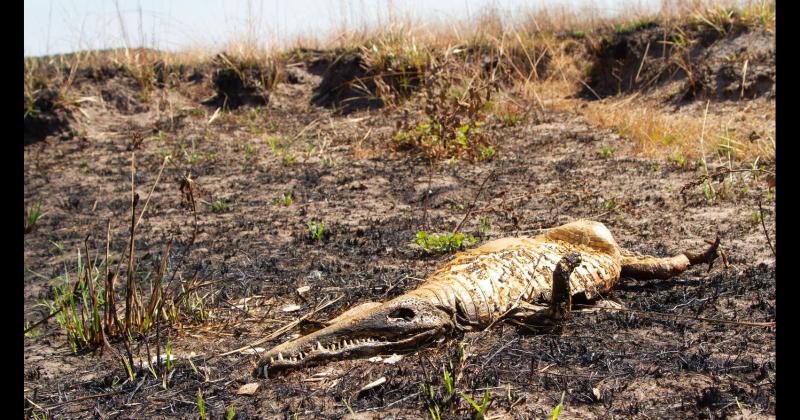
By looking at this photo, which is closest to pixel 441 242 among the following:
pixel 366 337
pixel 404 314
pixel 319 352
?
pixel 404 314

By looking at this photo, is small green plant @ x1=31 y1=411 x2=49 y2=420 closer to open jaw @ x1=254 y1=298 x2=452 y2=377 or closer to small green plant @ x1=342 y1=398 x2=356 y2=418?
open jaw @ x1=254 y1=298 x2=452 y2=377

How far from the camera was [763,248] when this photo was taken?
16.7ft

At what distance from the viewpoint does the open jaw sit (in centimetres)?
338

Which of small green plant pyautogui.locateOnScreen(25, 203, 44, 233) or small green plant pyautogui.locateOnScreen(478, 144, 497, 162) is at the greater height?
small green plant pyautogui.locateOnScreen(478, 144, 497, 162)

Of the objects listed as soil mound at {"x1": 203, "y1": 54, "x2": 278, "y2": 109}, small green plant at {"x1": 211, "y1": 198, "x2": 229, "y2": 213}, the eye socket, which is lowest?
small green plant at {"x1": 211, "y1": 198, "x2": 229, "y2": 213}

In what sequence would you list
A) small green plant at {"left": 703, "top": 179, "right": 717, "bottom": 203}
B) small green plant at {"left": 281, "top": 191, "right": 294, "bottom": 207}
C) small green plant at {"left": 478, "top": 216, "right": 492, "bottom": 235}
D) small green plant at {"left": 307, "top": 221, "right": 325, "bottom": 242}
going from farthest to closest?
small green plant at {"left": 281, "top": 191, "right": 294, "bottom": 207}, small green plant at {"left": 703, "top": 179, "right": 717, "bottom": 203}, small green plant at {"left": 307, "top": 221, "right": 325, "bottom": 242}, small green plant at {"left": 478, "top": 216, "right": 492, "bottom": 235}

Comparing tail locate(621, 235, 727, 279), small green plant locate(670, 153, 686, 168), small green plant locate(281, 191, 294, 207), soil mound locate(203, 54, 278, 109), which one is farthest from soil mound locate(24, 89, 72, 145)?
tail locate(621, 235, 727, 279)

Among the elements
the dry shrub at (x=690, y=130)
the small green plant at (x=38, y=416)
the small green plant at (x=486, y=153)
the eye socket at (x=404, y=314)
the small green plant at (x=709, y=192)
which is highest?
the dry shrub at (x=690, y=130)

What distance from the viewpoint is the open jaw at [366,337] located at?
133 inches

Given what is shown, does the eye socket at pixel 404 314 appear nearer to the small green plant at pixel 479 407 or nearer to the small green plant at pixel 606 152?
the small green plant at pixel 479 407

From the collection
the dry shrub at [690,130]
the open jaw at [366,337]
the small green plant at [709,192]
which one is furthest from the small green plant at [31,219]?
the dry shrub at [690,130]

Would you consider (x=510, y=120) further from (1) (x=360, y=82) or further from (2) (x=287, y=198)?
(2) (x=287, y=198)

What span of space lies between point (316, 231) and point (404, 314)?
8.92 ft

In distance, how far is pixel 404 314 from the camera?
3.54m
